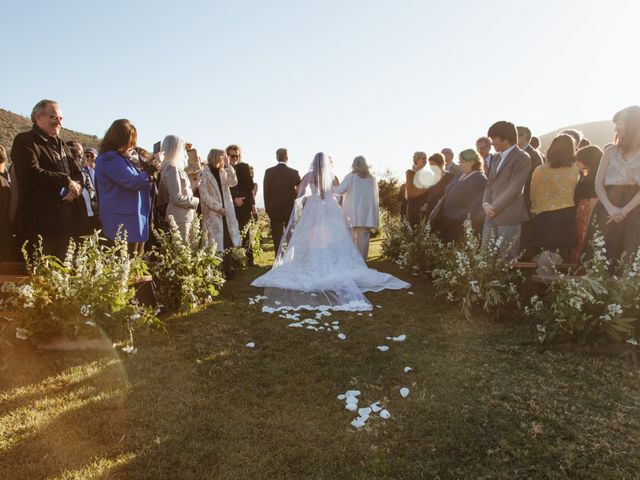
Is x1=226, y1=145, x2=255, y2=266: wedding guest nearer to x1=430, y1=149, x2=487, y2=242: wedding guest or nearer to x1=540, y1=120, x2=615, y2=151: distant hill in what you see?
x1=430, y1=149, x2=487, y2=242: wedding guest

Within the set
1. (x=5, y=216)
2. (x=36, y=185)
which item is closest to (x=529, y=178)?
(x=36, y=185)

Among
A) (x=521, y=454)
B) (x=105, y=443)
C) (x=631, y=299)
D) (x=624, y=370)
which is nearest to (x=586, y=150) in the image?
(x=631, y=299)

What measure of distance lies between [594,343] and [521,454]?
2111 millimetres

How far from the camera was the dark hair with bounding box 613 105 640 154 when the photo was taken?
5.00 m

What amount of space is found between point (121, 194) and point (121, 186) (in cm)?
11

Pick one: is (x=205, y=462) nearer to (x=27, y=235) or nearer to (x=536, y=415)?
(x=536, y=415)

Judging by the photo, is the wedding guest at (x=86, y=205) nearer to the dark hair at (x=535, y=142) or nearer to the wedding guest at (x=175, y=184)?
the wedding guest at (x=175, y=184)

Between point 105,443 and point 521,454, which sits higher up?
point 105,443

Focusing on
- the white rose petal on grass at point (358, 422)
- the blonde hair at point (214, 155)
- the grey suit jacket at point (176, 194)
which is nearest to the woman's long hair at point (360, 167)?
the blonde hair at point (214, 155)

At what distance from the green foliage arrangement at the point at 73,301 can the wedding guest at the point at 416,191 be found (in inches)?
290

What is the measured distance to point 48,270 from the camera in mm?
4051

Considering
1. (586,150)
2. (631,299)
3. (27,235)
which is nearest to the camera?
(631,299)

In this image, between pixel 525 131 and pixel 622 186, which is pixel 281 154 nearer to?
pixel 525 131

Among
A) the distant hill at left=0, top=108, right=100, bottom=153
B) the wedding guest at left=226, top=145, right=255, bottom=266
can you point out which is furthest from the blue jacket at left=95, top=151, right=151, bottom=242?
the distant hill at left=0, top=108, right=100, bottom=153
